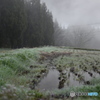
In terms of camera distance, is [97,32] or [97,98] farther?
[97,32]

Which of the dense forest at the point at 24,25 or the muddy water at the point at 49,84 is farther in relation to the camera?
the dense forest at the point at 24,25

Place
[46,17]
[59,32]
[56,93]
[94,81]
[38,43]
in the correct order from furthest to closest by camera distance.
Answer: [59,32] < [46,17] < [38,43] < [94,81] < [56,93]

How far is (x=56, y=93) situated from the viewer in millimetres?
2609

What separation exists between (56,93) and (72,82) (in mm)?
1095

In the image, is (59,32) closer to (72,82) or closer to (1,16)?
(1,16)

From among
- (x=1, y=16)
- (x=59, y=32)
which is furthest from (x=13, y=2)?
(x=59, y=32)

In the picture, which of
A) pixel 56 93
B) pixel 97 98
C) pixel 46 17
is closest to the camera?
pixel 97 98

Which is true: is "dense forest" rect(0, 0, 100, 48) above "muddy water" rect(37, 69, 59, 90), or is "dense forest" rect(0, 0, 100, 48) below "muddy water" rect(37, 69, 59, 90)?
above

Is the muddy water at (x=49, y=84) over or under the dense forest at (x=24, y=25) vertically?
under

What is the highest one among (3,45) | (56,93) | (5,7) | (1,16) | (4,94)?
(5,7)

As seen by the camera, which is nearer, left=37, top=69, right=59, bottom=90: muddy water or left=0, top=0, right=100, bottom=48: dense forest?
left=37, top=69, right=59, bottom=90: muddy water

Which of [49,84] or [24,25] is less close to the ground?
[24,25]

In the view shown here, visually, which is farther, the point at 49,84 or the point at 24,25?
the point at 24,25

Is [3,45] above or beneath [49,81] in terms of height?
above
